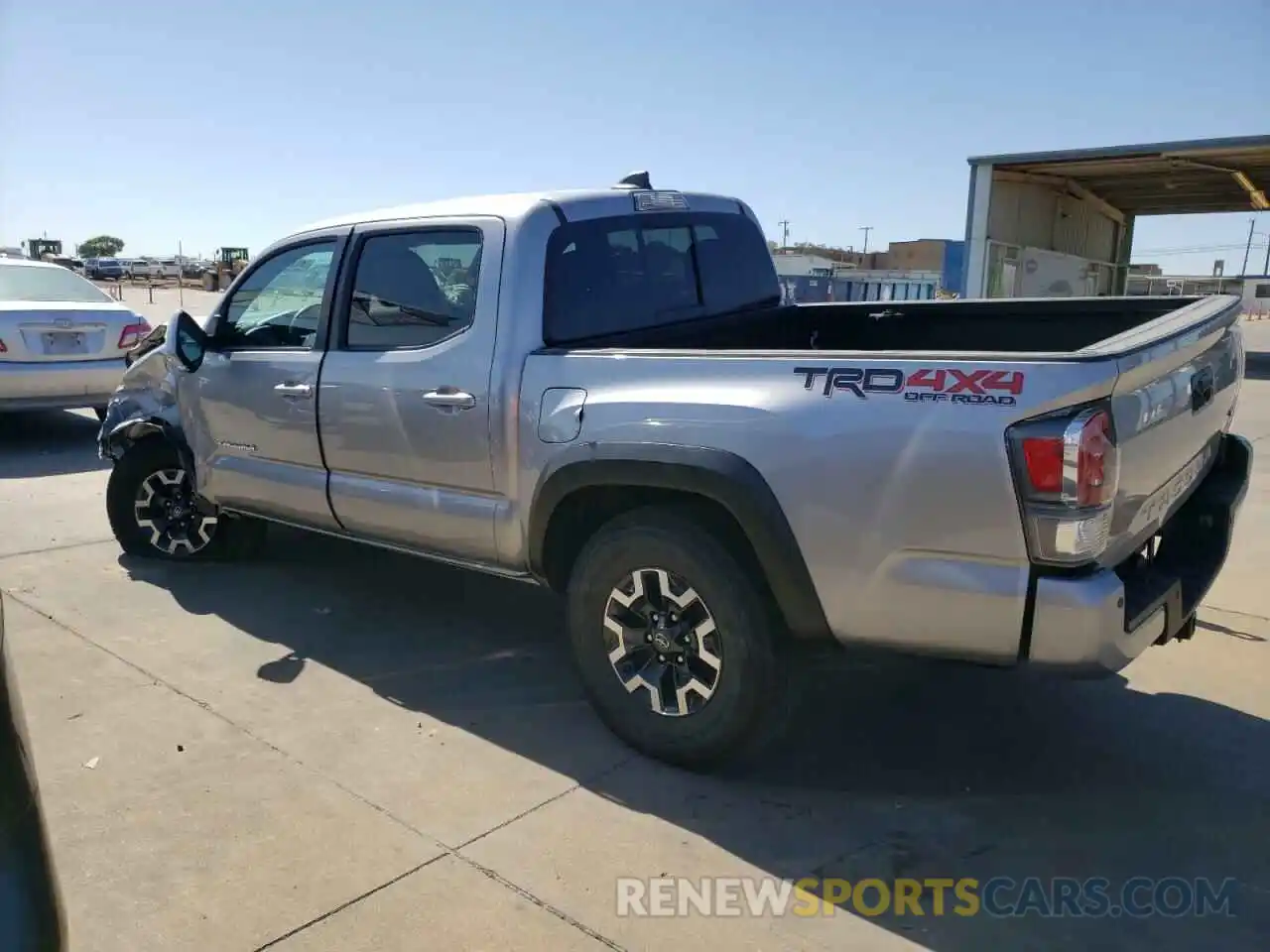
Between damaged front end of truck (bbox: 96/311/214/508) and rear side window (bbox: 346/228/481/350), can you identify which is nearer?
rear side window (bbox: 346/228/481/350)

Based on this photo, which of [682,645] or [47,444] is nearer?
[682,645]

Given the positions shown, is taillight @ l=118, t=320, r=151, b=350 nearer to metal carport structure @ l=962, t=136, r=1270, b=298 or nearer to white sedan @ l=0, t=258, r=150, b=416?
white sedan @ l=0, t=258, r=150, b=416

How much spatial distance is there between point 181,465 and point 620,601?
3228mm

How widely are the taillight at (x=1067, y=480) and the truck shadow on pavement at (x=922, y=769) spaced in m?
1.00

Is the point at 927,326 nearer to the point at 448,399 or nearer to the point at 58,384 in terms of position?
the point at 448,399

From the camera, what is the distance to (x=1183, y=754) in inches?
143

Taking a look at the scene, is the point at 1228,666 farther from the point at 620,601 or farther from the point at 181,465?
the point at 181,465

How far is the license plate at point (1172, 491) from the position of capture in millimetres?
3059

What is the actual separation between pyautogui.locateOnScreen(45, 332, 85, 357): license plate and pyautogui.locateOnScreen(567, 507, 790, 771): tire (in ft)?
23.9

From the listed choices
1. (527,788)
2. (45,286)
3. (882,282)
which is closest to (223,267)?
(882,282)

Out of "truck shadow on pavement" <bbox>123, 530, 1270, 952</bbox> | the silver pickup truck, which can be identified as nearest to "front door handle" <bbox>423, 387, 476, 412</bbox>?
the silver pickup truck

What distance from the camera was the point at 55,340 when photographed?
29.2 ft

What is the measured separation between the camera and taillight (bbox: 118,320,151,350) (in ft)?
30.7

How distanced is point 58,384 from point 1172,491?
8.89 metres
